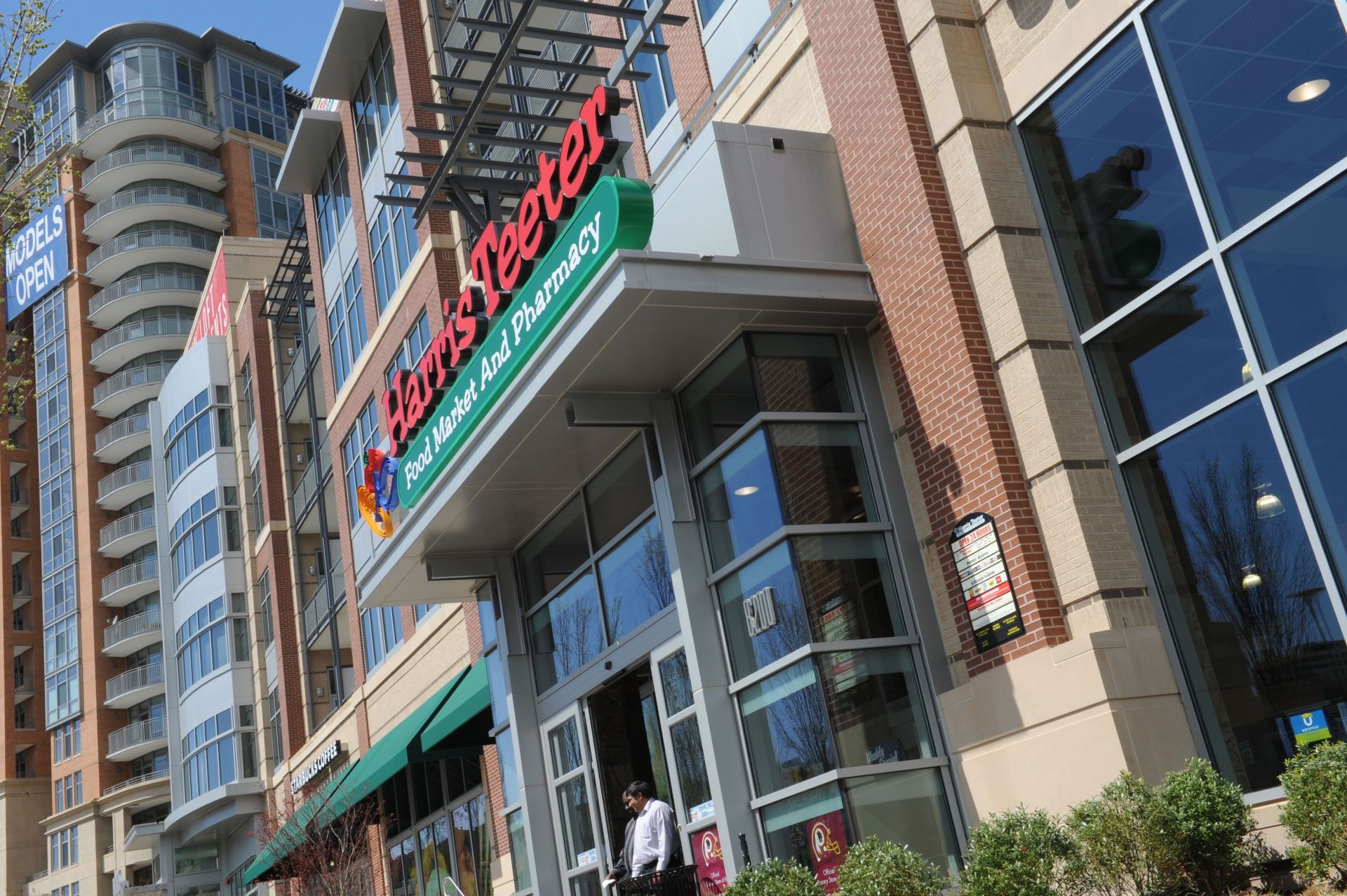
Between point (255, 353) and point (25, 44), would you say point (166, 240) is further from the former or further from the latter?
point (25, 44)

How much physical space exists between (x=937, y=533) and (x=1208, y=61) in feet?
14.5

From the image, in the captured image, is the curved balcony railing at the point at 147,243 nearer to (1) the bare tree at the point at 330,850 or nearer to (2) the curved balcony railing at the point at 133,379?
(2) the curved balcony railing at the point at 133,379

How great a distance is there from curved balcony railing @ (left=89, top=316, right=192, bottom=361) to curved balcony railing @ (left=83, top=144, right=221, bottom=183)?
9.50m

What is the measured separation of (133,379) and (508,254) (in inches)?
2449

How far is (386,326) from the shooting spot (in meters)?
26.2

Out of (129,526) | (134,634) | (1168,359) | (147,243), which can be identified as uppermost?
(147,243)

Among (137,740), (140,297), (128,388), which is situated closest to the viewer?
(137,740)

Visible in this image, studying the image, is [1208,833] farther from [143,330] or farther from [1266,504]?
[143,330]

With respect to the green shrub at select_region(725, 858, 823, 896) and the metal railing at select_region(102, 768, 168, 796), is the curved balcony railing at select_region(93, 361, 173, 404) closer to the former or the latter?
the metal railing at select_region(102, 768, 168, 796)

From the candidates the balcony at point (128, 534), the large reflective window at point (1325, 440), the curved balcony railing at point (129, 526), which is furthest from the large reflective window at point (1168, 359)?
the curved balcony railing at point (129, 526)

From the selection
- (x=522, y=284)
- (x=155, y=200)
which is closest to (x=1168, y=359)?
(x=522, y=284)

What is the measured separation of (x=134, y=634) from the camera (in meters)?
64.9

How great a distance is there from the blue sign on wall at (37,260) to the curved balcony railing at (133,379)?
7979 mm

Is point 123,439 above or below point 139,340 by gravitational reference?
below
